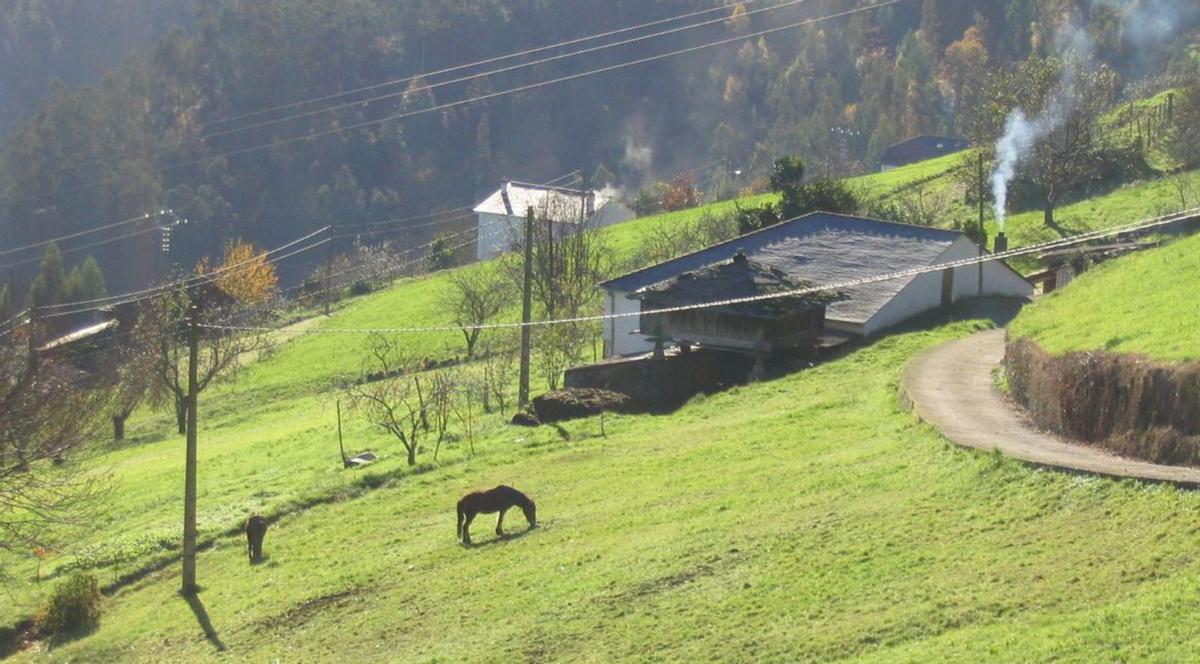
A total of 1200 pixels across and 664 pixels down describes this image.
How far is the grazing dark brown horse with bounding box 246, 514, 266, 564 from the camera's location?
94.3 ft

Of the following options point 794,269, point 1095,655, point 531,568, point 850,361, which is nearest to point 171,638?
point 531,568

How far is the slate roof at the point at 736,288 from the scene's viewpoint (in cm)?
4166

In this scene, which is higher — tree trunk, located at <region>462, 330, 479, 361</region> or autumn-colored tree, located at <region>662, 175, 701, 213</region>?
autumn-colored tree, located at <region>662, 175, 701, 213</region>

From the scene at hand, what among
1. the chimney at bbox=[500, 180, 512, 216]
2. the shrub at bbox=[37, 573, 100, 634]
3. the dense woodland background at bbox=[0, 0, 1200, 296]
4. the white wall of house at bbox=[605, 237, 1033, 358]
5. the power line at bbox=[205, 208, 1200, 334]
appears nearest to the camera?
the power line at bbox=[205, 208, 1200, 334]

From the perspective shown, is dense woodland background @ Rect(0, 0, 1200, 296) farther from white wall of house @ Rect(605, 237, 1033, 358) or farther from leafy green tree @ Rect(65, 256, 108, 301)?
white wall of house @ Rect(605, 237, 1033, 358)

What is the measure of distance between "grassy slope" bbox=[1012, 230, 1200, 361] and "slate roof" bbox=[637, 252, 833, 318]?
10.1 m

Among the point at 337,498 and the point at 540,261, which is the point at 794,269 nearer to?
the point at 540,261

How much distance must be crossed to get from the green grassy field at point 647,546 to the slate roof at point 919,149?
266 ft

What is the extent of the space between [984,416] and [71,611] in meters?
16.3

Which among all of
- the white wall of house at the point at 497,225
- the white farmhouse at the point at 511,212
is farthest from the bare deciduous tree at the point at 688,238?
the white wall of house at the point at 497,225

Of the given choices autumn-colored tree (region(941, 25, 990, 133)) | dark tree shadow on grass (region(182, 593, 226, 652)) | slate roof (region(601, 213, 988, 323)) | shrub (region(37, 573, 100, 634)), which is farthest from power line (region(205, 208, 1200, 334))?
autumn-colored tree (region(941, 25, 990, 133))

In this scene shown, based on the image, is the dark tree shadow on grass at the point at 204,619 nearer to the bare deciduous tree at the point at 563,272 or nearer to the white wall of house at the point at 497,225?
the bare deciduous tree at the point at 563,272

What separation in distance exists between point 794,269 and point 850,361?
26.0 ft

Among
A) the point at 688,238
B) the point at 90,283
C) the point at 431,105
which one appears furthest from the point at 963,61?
the point at 688,238
